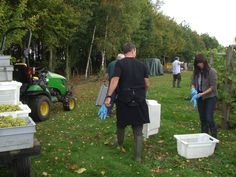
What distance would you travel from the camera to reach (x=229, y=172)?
6340mm

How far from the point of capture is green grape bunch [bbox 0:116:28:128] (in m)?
4.78

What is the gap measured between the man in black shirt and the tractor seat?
159 inches


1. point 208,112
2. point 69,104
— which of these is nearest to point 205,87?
point 208,112

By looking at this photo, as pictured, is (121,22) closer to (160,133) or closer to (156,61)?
(156,61)

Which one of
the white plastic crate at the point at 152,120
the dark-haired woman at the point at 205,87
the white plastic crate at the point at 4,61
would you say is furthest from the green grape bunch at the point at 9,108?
the dark-haired woman at the point at 205,87

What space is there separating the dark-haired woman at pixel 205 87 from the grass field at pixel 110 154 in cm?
67

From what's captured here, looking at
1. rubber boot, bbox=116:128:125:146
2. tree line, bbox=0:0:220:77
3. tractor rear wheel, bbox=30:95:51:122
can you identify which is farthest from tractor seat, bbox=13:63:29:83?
rubber boot, bbox=116:128:125:146

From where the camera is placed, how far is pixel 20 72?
32.9 ft

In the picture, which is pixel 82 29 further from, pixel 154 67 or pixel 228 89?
pixel 154 67

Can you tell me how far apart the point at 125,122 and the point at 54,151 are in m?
1.58

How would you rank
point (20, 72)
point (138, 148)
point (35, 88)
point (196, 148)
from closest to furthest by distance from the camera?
1. point (138, 148)
2. point (196, 148)
3. point (20, 72)
4. point (35, 88)

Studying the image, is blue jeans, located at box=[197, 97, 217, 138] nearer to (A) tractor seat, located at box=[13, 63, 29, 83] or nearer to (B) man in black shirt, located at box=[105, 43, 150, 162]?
(B) man in black shirt, located at box=[105, 43, 150, 162]

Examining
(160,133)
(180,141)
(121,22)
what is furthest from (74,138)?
(121,22)

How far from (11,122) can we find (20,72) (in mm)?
5351
